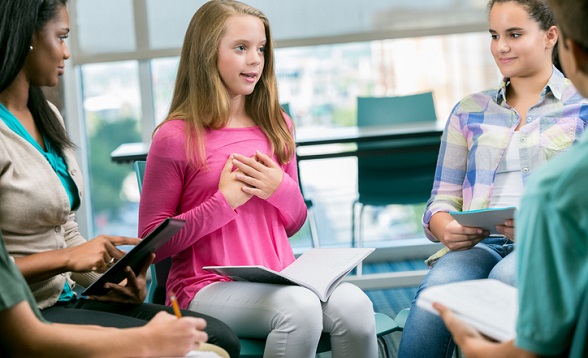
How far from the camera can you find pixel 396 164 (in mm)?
4156

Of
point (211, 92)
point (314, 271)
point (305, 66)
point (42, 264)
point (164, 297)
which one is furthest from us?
point (305, 66)

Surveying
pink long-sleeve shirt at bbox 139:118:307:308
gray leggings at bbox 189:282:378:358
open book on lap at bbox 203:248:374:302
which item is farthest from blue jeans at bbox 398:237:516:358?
pink long-sleeve shirt at bbox 139:118:307:308

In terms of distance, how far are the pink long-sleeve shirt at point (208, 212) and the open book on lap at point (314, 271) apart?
0.30ft

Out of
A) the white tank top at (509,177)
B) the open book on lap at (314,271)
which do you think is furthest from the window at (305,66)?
the open book on lap at (314,271)

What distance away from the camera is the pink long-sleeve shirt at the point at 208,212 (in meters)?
2.10

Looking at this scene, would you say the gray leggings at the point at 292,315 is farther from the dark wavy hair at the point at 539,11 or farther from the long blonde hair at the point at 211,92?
the dark wavy hair at the point at 539,11

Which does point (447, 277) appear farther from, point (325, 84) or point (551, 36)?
point (325, 84)

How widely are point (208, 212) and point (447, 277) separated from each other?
670 mm

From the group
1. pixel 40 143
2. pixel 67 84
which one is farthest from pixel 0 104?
pixel 67 84

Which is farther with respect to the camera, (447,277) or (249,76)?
(249,76)

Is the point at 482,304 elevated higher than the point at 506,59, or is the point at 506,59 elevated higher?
the point at 506,59

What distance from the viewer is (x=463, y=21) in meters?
4.67

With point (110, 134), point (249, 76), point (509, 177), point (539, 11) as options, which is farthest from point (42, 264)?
point (110, 134)

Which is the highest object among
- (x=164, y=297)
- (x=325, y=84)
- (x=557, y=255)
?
(x=325, y=84)
